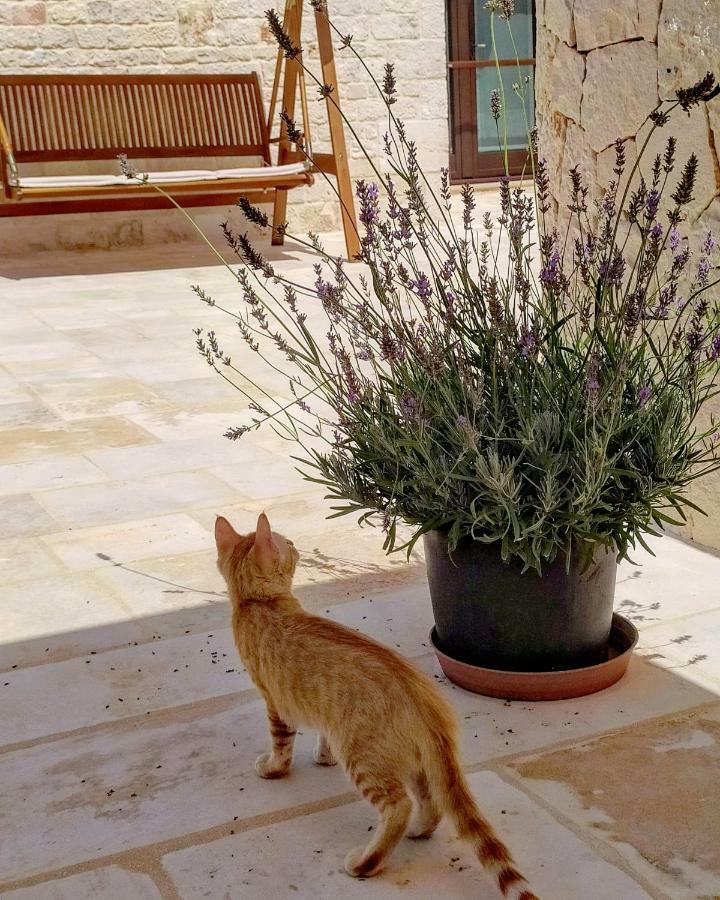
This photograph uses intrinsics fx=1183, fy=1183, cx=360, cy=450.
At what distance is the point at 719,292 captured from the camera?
280 cm

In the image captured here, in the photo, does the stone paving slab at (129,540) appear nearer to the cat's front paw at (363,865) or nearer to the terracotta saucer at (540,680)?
the terracotta saucer at (540,680)

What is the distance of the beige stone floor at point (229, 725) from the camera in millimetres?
1700

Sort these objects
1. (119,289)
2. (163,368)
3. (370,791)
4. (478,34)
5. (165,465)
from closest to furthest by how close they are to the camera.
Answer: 1. (370,791)
2. (165,465)
3. (163,368)
4. (119,289)
5. (478,34)

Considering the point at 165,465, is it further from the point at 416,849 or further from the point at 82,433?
the point at 416,849

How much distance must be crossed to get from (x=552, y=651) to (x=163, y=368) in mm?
3331

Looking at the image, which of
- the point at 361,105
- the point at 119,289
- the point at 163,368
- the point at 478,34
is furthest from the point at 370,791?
the point at 478,34

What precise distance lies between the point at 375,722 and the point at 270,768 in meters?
0.35

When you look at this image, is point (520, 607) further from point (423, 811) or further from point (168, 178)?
point (168, 178)

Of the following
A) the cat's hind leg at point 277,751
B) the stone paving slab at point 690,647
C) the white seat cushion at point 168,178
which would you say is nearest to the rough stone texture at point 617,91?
the stone paving slab at point 690,647

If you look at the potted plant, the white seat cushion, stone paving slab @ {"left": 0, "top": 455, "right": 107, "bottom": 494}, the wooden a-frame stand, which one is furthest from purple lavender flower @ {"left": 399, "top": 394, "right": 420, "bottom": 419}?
the white seat cushion

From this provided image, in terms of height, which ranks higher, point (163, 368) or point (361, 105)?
point (361, 105)

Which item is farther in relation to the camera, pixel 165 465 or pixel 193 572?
pixel 165 465

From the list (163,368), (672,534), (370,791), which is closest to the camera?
(370,791)

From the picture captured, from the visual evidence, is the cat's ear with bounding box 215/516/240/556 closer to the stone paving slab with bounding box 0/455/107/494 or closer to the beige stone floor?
the beige stone floor
